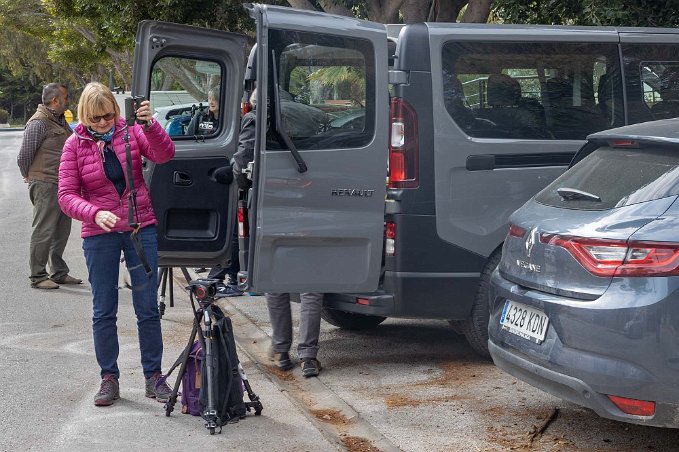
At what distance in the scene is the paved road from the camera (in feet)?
18.2

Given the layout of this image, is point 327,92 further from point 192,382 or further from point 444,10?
point 444,10

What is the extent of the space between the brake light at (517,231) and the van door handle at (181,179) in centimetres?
367

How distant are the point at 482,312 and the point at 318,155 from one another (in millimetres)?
1527

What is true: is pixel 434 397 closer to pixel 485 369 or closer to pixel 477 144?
pixel 485 369

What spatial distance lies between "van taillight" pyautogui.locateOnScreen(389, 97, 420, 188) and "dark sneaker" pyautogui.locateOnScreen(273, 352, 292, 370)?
4.90ft

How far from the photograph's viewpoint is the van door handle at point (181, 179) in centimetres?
855

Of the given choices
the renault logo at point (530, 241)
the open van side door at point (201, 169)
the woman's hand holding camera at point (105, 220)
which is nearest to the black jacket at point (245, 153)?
the woman's hand holding camera at point (105, 220)

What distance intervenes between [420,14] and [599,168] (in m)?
9.55

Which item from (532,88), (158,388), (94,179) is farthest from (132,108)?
(532,88)

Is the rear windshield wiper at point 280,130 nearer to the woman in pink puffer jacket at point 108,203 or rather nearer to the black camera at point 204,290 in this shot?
the woman in pink puffer jacket at point 108,203

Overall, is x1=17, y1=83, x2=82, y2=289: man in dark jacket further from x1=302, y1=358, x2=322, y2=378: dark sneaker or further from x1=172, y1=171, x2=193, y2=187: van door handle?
x1=302, y1=358, x2=322, y2=378: dark sneaker

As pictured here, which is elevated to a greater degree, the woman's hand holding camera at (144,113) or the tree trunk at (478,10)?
the tree trunk at (478,10)

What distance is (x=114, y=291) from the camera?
6.21 meters

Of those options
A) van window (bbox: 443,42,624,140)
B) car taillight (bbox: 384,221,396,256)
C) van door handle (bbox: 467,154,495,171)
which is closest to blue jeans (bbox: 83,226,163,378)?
car taillight (bbox: 384,221,396,256)
